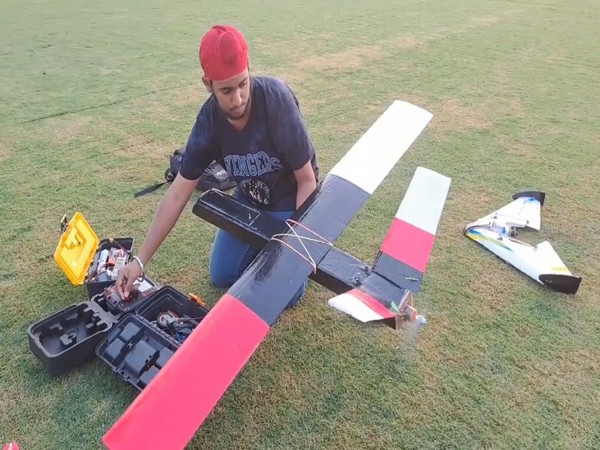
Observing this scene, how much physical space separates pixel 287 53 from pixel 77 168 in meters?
5.03

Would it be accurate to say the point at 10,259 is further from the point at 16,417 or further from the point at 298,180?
the point at 298,180

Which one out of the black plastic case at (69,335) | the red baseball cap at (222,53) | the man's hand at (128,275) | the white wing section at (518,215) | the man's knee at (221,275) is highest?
the red baseball cap at (222,53)

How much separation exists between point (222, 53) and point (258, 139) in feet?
2.27

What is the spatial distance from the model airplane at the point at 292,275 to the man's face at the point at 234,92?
0.48 meters

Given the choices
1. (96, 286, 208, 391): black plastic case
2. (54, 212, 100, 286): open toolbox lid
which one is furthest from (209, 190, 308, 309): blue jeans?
(54, 212, 100, 286): open toolbox lid

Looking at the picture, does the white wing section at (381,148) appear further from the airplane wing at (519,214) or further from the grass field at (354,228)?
the airplane wing at (519,214)

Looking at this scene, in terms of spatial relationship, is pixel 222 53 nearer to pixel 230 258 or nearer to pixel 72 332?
pixel 230 258

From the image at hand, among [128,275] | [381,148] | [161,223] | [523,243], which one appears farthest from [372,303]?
[523,243]

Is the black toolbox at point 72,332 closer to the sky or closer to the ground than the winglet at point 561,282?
closer to the sky

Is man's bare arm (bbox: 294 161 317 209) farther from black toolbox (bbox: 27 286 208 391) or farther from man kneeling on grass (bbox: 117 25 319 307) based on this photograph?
black toolbox (bbox: 27 286 208 391)

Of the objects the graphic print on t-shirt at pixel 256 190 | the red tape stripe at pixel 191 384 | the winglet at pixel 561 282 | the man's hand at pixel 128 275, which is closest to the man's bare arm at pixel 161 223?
the man's hand at pixel 128 275

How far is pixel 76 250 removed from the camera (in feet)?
10.7

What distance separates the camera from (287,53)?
8.66m

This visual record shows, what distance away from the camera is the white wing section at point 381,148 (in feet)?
7.86
